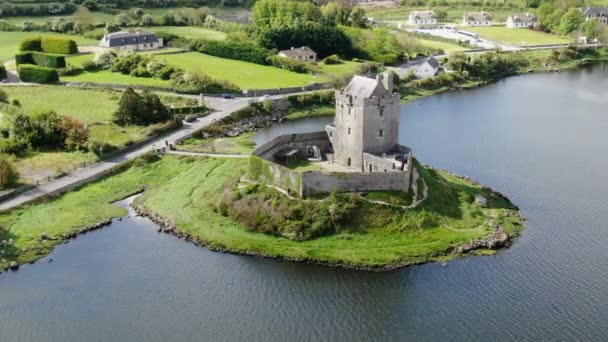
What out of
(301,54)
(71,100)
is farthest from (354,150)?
(301,54)

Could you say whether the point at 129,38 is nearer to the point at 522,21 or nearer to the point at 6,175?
the point at 6,175

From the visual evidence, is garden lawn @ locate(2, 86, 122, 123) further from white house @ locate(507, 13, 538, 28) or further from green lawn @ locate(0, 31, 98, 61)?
white house @ locate(507, 13, 538, 28)

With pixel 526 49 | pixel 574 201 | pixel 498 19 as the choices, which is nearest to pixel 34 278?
pixel 574 201

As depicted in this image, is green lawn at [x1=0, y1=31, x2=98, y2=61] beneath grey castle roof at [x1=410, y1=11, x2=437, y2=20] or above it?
beneath

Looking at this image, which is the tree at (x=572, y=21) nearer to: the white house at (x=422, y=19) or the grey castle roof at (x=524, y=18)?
the grey castle roof at (x=524, y=18)

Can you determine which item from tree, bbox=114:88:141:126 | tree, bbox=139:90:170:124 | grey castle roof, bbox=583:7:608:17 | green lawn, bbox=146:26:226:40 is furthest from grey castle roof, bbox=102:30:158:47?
grey castle roof, bbox=583:7:608:17
